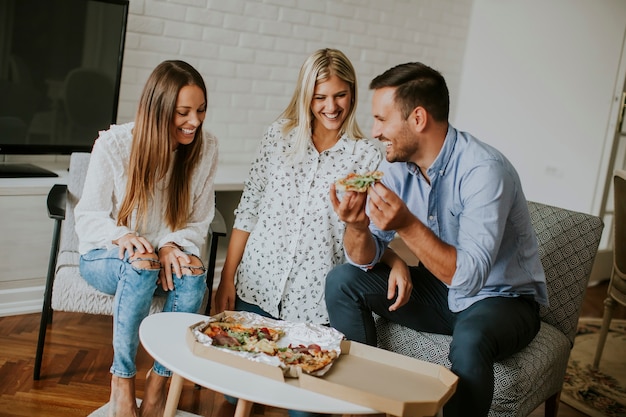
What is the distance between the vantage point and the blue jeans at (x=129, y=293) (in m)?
2.24

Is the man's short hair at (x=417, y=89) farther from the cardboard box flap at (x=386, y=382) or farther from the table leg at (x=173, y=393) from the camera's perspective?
the table leg at (x=173, y=393)

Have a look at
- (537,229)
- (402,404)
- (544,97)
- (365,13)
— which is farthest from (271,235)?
(544,97)

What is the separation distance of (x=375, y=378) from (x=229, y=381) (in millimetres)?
358

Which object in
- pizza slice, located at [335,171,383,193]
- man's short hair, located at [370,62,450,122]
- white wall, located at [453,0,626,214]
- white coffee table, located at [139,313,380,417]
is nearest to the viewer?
white coffee table, located at [139,313,380,417]

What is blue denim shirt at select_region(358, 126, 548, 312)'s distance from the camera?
2.08 metres

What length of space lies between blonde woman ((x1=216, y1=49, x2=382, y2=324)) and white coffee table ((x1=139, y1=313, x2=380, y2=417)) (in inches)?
27.5

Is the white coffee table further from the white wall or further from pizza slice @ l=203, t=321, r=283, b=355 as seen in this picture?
the white wall

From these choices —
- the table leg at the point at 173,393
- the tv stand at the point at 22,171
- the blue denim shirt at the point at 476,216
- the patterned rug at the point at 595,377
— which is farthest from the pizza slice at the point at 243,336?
the patterned rug at the point at 595,377

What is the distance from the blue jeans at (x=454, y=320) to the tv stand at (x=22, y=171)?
1.38 metres

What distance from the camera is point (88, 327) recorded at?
306 centimetres

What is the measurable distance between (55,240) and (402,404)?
4.61 feet

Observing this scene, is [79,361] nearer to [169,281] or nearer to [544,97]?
[169,281]

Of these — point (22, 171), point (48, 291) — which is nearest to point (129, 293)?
point (48, 291)

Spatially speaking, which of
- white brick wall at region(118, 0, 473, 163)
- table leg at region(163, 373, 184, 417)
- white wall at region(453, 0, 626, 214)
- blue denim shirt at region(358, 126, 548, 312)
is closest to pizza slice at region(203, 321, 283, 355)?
table leg at region(163, 373, 184, 417)
